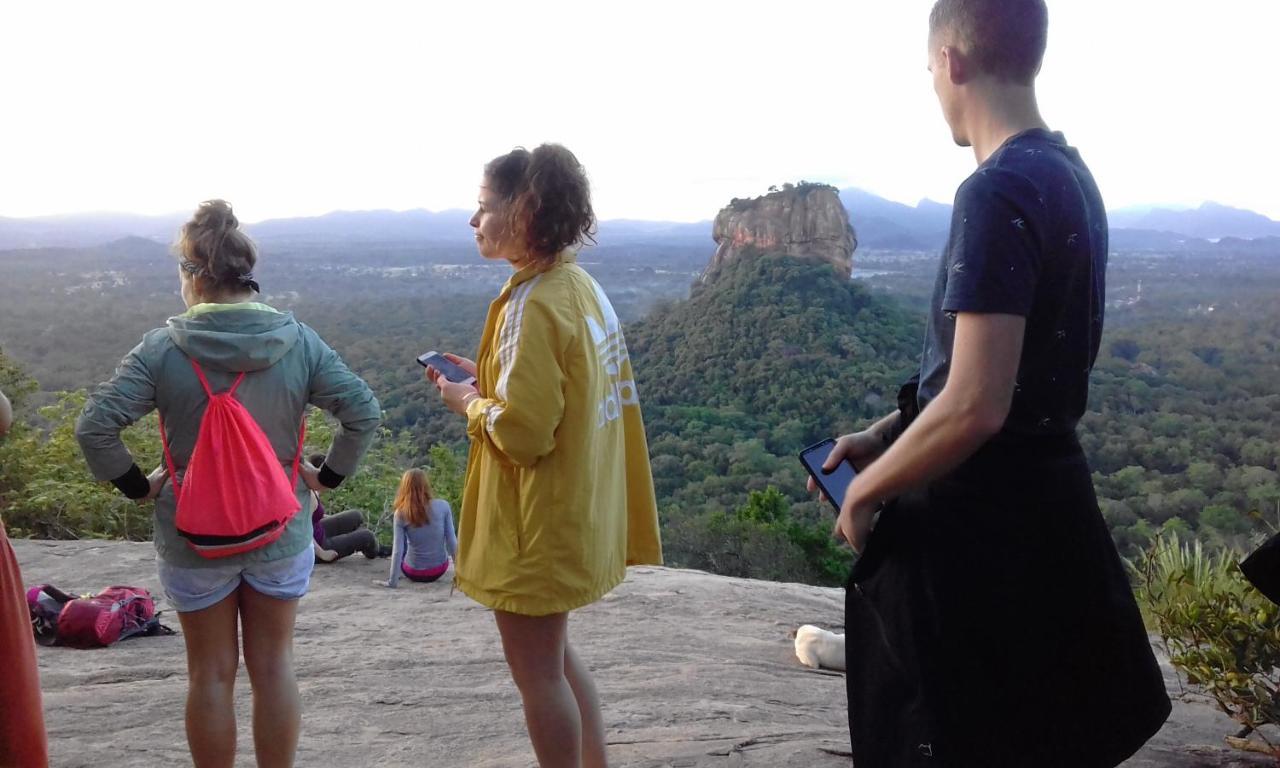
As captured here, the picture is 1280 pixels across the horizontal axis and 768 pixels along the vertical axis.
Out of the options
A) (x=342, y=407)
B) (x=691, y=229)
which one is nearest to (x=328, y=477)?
(x=342, y=407)

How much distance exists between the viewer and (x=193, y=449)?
2428mm

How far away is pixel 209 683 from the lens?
2.42 metres

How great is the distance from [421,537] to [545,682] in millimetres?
4342

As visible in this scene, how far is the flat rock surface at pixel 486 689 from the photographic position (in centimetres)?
326

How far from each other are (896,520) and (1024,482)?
197mm

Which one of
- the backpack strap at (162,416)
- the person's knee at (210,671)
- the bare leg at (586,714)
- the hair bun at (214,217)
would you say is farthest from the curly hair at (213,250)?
the bare leg at (586,714)

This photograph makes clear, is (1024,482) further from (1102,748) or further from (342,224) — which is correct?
(342,224)

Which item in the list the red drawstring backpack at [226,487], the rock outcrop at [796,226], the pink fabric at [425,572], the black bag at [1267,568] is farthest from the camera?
the rock outcrop at [796,226]

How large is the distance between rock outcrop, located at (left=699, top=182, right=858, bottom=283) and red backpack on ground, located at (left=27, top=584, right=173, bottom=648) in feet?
121

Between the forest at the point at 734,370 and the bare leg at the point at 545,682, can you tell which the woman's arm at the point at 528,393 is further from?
the forest at the point at 734,370

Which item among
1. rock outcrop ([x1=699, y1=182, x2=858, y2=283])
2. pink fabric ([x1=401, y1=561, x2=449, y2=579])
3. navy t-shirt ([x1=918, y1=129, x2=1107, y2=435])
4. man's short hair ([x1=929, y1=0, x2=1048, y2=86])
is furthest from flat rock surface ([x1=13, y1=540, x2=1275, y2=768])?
rock outcrop ([x1=699, y1=182, x2=858, y2=283])

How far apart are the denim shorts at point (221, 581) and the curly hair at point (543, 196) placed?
1.03 metres

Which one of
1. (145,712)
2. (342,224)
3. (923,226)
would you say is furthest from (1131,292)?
(342,224)

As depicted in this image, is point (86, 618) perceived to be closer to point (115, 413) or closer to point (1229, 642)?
point (115, 413)
